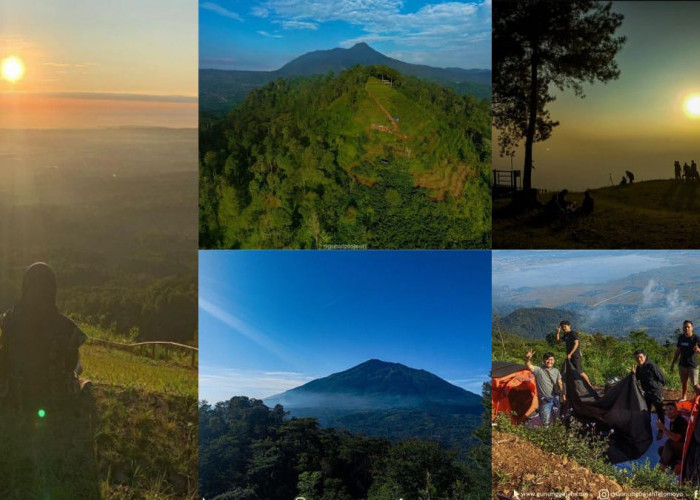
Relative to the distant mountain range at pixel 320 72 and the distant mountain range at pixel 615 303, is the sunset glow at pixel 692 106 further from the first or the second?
the distant mountain range at pixel 320 72

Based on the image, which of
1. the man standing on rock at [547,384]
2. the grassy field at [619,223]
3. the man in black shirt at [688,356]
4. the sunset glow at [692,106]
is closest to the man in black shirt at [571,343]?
the man standing on rock at [547,384]

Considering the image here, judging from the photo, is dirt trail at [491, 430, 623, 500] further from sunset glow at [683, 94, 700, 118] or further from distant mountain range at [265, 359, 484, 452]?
sunset glow at [683, 94, 700, 118]

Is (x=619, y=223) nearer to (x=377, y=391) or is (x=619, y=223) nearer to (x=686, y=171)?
(x=686, y=171)

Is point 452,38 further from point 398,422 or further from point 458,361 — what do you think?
point 398,422

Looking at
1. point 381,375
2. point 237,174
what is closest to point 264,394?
point 381,375

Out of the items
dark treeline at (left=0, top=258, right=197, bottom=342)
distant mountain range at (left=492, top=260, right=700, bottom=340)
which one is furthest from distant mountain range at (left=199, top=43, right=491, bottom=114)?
distant mountain range at (left=492, top=260, right=700, bottom=340)
